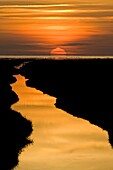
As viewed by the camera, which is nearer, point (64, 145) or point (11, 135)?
point (64, 145)

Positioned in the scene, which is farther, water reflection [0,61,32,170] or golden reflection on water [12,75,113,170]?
water reflection [0,61,32,170]

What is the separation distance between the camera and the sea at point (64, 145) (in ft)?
72.8

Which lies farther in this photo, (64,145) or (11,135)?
(11,135)

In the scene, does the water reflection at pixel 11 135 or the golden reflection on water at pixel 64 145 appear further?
the water reflection at pixel 11 135

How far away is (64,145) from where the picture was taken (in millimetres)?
26266

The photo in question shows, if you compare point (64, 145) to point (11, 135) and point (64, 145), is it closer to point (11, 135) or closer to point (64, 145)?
point (64, 145)

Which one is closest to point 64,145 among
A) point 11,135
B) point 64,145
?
point 64,145

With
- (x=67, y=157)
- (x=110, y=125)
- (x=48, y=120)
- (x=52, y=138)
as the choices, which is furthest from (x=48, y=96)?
(x=67, y=157)

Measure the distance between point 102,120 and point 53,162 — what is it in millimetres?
11298

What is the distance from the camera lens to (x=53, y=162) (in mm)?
22641

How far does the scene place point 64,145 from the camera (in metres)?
26.3

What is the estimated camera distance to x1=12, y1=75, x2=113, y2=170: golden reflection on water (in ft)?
72.8

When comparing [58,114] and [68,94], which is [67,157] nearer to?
[58,114]

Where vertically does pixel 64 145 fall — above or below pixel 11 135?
below
